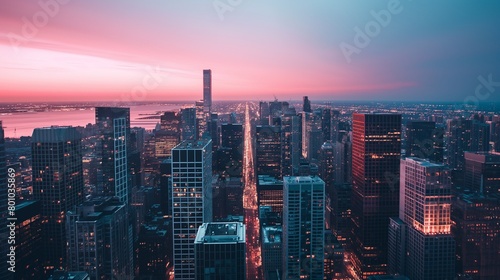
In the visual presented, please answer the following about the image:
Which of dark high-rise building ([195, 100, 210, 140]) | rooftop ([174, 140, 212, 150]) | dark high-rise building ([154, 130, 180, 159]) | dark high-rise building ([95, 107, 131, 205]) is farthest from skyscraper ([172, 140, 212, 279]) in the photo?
dark high-rise building ([195, 100, 210, 140])

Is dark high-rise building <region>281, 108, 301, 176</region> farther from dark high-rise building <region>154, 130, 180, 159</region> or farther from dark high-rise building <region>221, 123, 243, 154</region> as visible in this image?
dark high-rise building <region>154, 130, 180, 159</region>

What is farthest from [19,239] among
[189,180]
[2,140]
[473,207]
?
[473,207]

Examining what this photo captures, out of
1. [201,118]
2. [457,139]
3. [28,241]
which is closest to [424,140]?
[457,139]

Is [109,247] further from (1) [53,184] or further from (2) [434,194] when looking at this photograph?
(2) [434,194]

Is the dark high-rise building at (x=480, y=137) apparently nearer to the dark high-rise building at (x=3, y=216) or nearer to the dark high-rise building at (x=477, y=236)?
the dark high-rise building at (x=477, y=236)

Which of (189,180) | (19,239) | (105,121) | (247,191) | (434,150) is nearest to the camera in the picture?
(19,239)

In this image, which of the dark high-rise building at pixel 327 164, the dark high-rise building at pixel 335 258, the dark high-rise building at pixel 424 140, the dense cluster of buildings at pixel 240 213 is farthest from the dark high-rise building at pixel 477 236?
the dark high-rise building at pixel 327 164
